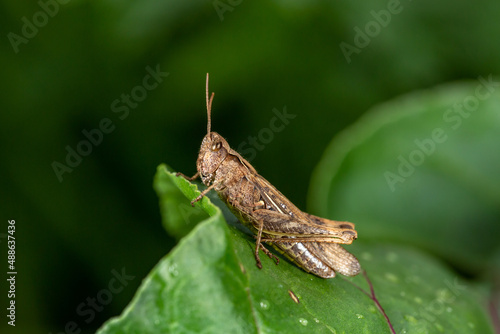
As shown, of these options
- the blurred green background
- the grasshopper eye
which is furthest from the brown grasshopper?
the blurred green background

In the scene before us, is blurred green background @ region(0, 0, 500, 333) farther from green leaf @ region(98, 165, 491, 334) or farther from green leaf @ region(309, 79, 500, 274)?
green leaf @ region(98, 165, 491, 334)

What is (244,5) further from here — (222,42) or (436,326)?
(436,326)

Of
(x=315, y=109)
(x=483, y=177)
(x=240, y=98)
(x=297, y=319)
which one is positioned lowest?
(x=483, y=177)

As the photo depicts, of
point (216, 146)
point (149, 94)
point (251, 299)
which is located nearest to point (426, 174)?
point (216, 146)

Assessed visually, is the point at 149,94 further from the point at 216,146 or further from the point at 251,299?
the point at 251,299

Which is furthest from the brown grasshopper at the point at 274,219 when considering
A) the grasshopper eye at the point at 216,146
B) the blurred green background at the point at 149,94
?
the blurred green background at the point at 149,94

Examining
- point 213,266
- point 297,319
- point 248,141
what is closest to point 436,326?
point 297,319
